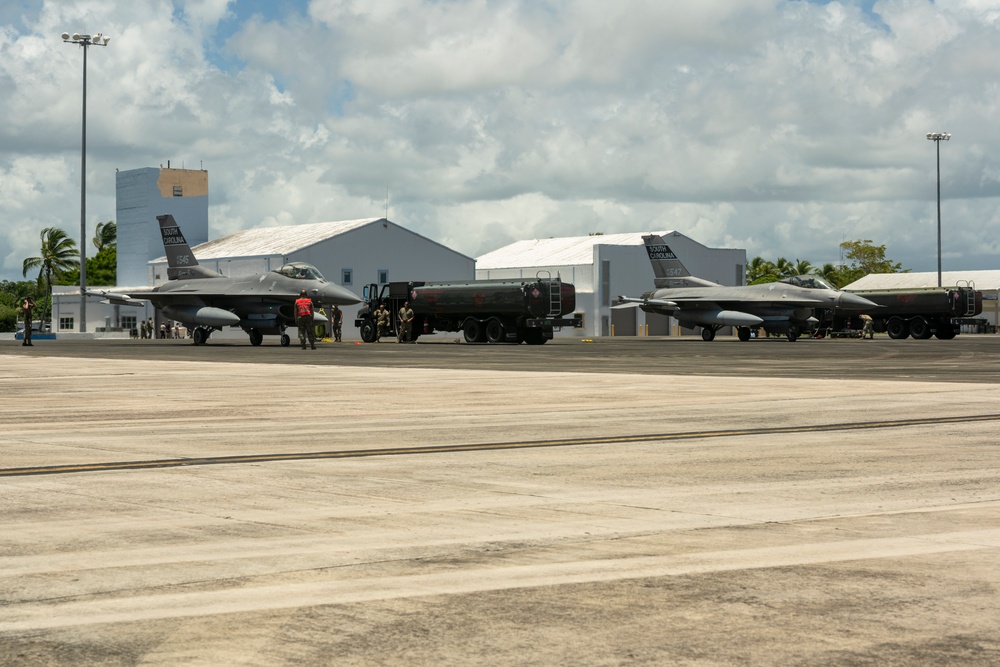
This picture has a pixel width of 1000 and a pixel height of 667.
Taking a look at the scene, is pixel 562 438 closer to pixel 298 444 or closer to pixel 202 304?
pixel 298 444

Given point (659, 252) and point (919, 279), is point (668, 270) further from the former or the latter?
point (919, 279)

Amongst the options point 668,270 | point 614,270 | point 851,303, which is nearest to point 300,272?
point 668,270

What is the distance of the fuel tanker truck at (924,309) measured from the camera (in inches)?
2451

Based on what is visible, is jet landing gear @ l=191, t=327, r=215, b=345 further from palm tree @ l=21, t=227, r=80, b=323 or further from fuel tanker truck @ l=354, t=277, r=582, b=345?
palm tree @ l=21, t=227, r=80, b=323

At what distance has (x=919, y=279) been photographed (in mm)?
117938

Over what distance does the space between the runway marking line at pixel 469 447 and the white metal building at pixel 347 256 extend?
219 ft

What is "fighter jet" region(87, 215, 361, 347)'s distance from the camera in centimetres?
4500

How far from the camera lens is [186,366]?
26.5 meters

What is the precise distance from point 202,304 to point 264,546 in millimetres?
42837

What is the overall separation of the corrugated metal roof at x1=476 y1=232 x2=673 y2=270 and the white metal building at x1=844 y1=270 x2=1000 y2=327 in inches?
1130

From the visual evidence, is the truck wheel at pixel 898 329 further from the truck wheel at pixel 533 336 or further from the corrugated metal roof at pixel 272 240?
the corrugated metal roof at pixel 272 240

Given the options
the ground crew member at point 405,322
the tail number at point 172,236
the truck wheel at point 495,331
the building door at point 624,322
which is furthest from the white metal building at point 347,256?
the truck wheel at point 495,331

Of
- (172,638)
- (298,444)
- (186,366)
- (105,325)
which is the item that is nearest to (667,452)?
(298,444)

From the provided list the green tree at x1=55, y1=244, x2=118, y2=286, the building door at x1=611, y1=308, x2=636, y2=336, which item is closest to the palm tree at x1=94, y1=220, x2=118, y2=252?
the green tree at x1=55, y1=244, x2=118, y2=286
